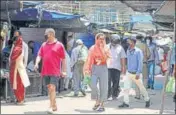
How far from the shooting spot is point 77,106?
11078 mm

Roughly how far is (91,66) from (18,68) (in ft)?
6.88

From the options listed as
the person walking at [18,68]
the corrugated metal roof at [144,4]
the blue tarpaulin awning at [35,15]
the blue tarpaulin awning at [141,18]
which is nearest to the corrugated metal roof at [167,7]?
the person walking at [18,68]

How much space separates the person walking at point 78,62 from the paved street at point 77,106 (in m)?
0.44

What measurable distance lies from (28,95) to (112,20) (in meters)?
15.3

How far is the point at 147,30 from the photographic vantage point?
23.9 meters

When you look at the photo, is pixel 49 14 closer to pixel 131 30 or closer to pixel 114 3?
pixel 131 30

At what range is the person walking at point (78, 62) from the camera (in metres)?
13.2

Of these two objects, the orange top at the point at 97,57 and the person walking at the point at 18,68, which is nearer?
the orange top at the point at 97,57

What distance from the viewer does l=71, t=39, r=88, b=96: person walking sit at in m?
13.2

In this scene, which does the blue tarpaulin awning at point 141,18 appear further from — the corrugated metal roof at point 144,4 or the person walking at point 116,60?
the person walking at point 116,60

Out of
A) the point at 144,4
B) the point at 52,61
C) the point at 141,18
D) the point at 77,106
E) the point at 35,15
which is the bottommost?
the point at 77,106

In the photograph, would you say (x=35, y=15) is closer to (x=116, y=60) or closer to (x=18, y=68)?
(x=18, y=68)

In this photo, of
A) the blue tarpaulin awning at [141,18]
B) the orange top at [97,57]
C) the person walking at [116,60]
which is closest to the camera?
the orange top at [97,57]

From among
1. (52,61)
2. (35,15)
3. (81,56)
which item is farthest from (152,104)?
(35,15)
